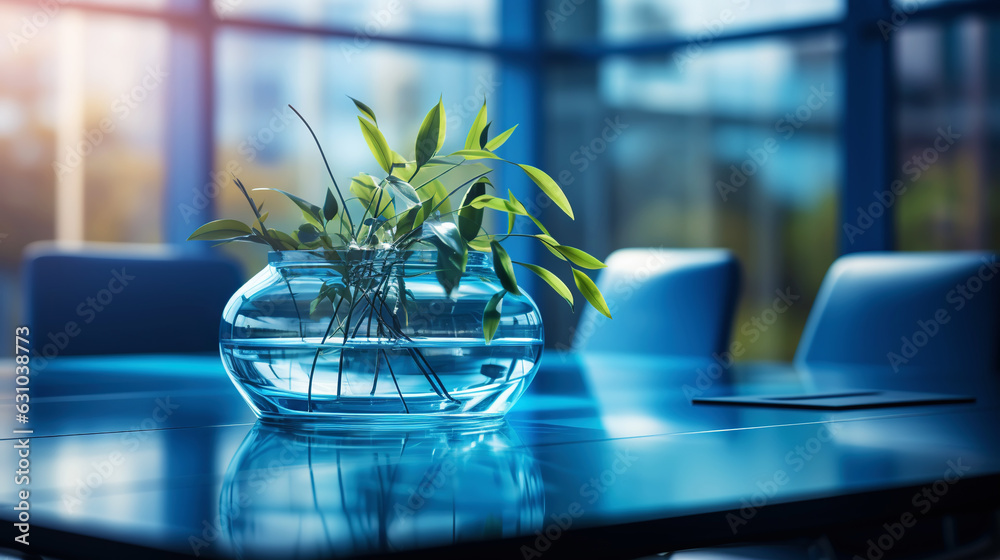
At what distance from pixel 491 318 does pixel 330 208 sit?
19cm

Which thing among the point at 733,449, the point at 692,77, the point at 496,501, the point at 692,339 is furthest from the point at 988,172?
the point at 496,501

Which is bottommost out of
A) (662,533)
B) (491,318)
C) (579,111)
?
(662,533)

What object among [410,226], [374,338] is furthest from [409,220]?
[374,338]

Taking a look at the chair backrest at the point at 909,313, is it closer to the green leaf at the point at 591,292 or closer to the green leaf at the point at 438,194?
the green leaf at the point at 591,292

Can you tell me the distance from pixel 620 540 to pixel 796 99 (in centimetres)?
464

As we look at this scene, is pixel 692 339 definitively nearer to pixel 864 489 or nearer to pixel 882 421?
pixel 882 421

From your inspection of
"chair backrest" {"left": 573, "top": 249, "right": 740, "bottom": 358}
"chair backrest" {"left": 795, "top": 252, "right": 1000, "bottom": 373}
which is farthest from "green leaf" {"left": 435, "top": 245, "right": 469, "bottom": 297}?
"chair backrest" {"left": 573, "top": 249, "right": 740, "bottom": 358}

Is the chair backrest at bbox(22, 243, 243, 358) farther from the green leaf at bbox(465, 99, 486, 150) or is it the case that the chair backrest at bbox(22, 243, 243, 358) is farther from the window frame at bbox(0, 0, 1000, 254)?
the window frame at bbox(0, 0, 1000, 254)

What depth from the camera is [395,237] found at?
0.92 meters

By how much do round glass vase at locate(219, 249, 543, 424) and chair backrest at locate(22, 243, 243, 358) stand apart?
4.96ft

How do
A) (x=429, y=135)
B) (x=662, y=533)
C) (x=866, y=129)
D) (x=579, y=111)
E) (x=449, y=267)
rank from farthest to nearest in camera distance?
(x=579, y=111), (x=866, y=129), (x=429, y=135), (x=449, y=267), (x=662, y=533)

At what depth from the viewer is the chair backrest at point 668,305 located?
2318 millimetres

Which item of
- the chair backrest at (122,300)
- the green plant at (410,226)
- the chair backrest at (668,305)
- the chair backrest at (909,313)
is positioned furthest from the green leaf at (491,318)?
the chair backrest at (122,300)

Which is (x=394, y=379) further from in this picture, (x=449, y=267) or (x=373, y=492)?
(x=373, y=492)
